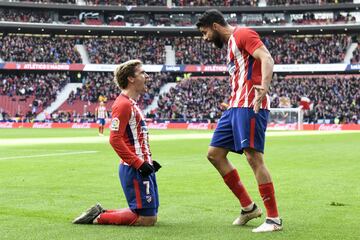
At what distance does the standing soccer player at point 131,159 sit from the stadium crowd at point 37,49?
67.7 meters

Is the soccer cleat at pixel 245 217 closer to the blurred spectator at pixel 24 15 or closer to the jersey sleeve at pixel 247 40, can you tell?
the jersey sleeve at pixel 247 40

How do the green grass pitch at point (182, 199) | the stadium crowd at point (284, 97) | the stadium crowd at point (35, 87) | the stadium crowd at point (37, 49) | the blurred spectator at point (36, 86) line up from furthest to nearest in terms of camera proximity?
the stadium crowd at point (37, 49) → the blurred spectator at point (36, 86) → the stadium crowd at point (35, 87) → the stadium crowd at point (284, 97) → the green grass pitch at point (182, 199)

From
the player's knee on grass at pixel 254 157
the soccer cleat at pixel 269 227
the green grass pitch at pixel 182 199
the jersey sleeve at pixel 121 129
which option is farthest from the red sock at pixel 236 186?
the jersey sleeve at pixel 121 129

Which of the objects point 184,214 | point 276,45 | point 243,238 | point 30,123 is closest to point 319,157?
point 184,214

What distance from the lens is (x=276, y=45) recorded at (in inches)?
3041

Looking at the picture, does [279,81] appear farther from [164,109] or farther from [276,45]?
[164,109]

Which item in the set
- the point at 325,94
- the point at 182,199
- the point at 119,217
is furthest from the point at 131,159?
the point at 325,94

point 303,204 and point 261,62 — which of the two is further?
point 303,204

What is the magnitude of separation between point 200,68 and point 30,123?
879 inches

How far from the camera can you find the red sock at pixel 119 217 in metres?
7.02

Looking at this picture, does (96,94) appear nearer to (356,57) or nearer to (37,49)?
(37,49)

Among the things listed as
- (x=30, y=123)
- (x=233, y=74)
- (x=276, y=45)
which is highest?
(x=233, y=74)

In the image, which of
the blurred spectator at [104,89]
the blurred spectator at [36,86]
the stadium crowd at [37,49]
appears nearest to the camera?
the blurred spectator at [36,86]

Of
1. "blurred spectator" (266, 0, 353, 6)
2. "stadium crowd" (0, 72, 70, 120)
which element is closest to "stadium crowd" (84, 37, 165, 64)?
"stadium crowd" (0, 72, 70, 120)
